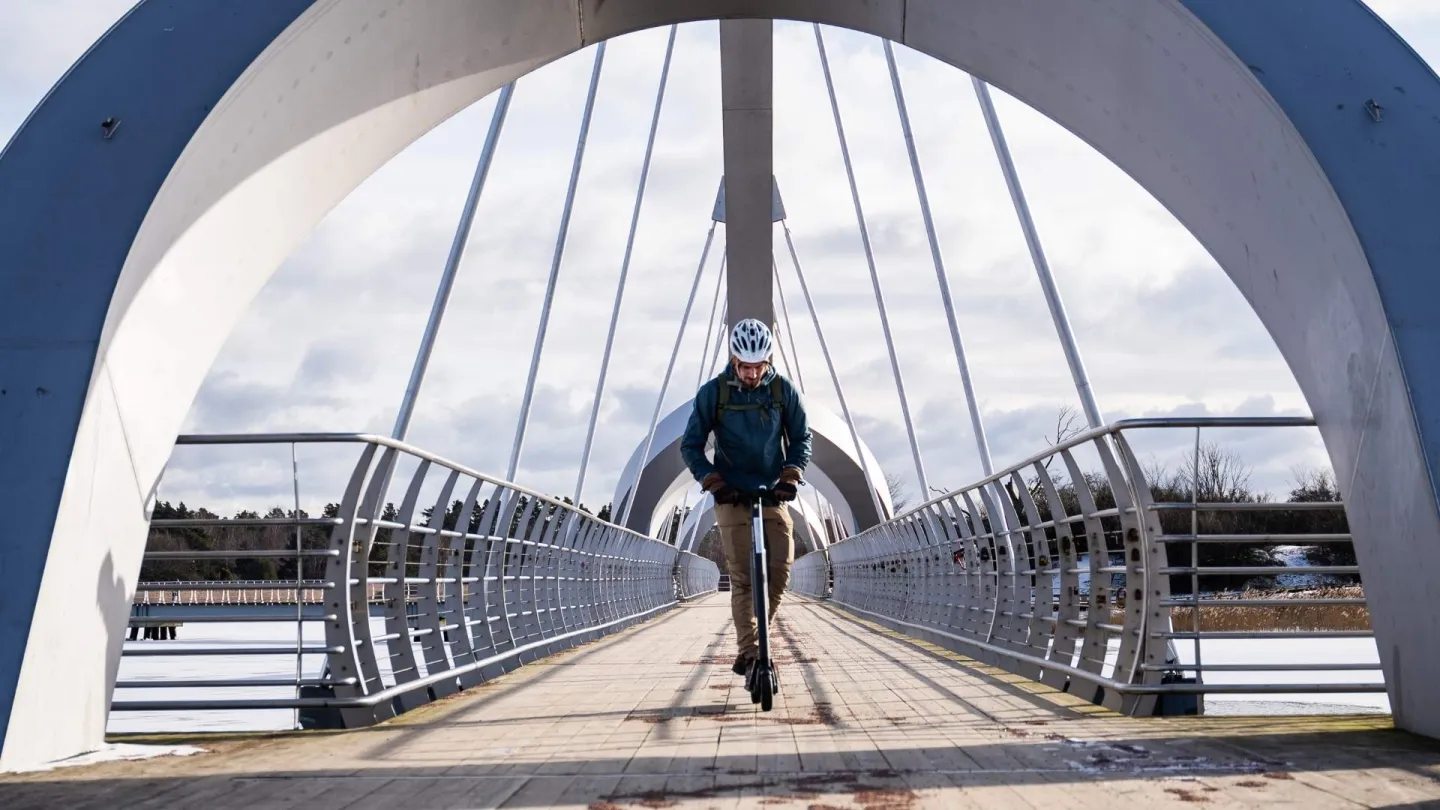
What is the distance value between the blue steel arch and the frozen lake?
79cm

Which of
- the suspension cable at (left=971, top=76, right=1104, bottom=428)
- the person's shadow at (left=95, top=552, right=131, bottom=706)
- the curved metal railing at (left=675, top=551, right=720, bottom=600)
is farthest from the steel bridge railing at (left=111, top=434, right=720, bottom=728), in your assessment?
the curved metal railing at (left=675, top=551, right=720, bottom=600)

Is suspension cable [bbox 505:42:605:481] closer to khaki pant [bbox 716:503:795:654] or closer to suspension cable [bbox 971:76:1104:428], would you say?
suspension cable [bbox 971:76:1104:428]

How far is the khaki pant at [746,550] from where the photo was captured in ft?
20.3

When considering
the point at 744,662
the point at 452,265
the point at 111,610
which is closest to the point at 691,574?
the point at 452,265

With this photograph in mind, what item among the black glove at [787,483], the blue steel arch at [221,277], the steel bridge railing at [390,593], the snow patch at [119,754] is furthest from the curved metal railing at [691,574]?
the snow patch at [119,754]

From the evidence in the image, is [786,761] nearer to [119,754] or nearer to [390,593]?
[119,754]

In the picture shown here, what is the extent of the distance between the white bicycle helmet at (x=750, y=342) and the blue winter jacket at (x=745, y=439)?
0.21 meters

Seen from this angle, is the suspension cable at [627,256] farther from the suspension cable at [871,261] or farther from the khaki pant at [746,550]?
the khaki pant at [746,550]

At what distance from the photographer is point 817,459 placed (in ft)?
141

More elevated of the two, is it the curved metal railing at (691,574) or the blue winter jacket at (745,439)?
the curved metal railing at (691,574)

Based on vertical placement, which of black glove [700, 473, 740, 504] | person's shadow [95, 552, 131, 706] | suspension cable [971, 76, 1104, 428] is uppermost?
suspension cable [971, 76, 1104, 428]

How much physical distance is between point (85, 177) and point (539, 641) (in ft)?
21.7

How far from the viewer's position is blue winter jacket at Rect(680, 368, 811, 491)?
20.2ft

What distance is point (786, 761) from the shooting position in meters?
4.41
